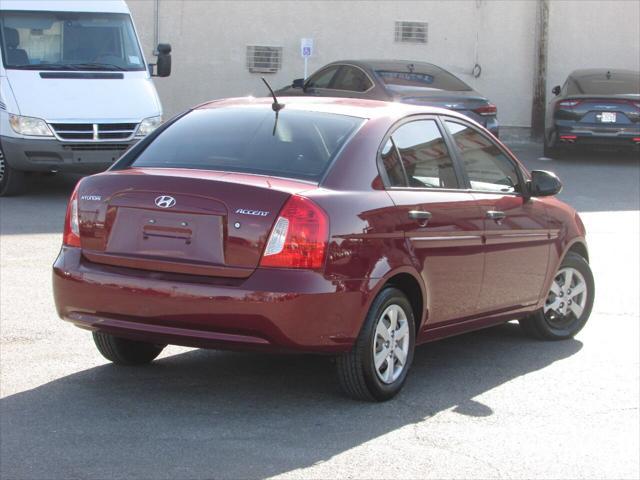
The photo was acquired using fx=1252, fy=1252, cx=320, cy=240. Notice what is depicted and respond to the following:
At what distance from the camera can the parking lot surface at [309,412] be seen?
5.56 meters

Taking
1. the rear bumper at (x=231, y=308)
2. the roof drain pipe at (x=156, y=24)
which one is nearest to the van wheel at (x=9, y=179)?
the rear bumper at (x=231, y=308)

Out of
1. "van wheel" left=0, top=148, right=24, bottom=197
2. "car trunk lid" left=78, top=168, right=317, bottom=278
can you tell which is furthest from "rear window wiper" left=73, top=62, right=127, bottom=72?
"car trunk lid" left=78, top=168, right=317, bottom=278

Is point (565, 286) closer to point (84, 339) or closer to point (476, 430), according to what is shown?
point (476, 430)

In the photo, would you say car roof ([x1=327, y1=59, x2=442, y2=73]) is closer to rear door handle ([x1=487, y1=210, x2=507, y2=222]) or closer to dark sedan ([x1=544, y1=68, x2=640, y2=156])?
dark sedan ([x1=544, y1=68, x2=640, y2=156])

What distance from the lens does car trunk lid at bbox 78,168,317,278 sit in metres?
6.02

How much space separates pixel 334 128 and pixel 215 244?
1.13 meters

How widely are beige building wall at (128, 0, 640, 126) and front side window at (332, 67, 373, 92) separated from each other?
15.8 ft

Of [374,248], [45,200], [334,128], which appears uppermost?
[334,128]

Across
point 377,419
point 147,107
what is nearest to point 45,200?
point 147,107

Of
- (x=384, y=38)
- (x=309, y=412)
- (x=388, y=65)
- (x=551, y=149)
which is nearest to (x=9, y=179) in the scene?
(x=388, y=65)

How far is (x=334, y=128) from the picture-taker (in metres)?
6.79

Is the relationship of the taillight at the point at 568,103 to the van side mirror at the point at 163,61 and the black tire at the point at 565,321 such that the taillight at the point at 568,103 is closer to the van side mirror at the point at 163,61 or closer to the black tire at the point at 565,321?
the van side mirror at the point at 163,61

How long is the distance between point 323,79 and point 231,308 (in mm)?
14515

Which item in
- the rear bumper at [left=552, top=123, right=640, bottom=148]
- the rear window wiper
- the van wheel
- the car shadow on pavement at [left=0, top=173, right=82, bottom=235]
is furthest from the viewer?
the rear bumper at [left=552, top=123, right=640, bottom=148]
